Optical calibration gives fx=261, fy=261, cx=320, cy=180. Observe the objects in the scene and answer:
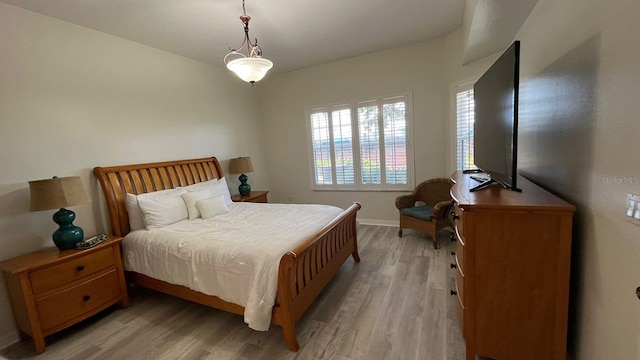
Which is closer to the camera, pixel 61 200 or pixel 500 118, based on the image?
pixel 500 118

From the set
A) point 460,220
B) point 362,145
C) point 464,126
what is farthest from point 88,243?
point 464,126

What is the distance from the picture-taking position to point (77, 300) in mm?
2234

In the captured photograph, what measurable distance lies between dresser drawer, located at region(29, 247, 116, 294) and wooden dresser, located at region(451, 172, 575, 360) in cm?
301

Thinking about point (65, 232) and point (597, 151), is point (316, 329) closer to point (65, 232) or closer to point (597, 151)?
point (597, 151)

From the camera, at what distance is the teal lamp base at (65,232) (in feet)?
7.46

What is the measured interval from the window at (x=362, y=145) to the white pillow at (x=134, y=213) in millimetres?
2873

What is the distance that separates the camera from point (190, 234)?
96.1 inches

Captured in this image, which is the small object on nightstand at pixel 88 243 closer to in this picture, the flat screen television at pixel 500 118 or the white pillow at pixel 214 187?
the white pillow at pixel 214 187

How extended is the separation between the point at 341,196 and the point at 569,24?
3.67 m

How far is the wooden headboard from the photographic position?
2.78 meters

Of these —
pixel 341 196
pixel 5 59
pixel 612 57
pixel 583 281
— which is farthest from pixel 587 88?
pixel 5 59

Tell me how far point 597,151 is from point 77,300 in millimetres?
3725

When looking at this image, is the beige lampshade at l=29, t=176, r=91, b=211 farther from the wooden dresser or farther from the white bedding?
the wooden dresser

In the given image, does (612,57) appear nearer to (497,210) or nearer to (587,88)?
(587,88)
